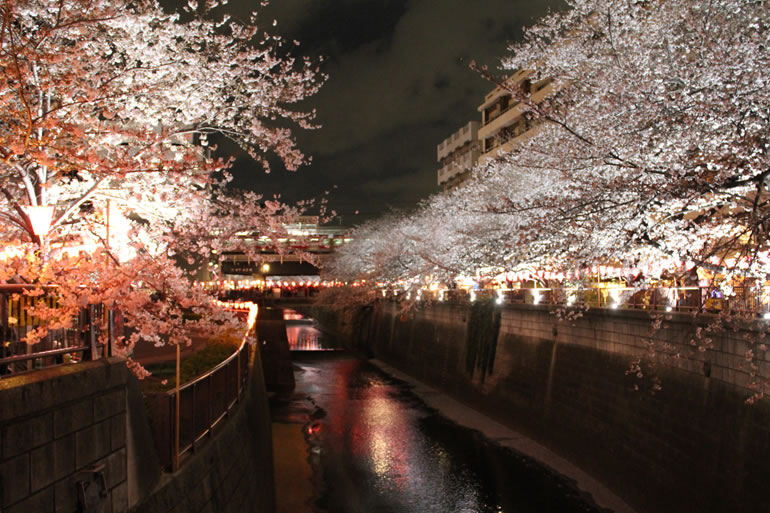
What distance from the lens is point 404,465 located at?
59.3 feet

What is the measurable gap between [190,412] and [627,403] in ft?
37.5

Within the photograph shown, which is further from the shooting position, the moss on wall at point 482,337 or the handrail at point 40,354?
the moss on wall at point 482,337

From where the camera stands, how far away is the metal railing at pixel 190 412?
6.65 metres

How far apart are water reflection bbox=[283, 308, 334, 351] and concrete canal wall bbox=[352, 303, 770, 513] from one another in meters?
22.5

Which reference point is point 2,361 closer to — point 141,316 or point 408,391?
point 141,316

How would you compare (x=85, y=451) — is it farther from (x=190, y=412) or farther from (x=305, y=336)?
(x=305, y=336)

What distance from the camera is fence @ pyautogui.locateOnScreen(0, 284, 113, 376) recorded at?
17.2ft

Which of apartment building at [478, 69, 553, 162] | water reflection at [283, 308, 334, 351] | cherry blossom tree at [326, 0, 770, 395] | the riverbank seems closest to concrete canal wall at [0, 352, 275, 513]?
cherry blossom tree at [326, 0, 770, 395]

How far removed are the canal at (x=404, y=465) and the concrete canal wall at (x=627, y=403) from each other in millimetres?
1451

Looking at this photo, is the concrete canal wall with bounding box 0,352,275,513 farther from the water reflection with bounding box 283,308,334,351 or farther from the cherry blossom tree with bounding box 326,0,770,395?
the water reflection with bounding box 283,308,334,351

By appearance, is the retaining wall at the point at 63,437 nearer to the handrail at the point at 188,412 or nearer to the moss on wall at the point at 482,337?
the handrail at the point at 188,412

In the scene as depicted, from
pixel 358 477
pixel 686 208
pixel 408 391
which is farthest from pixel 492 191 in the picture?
pixel 686 208

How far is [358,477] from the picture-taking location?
17.1 m

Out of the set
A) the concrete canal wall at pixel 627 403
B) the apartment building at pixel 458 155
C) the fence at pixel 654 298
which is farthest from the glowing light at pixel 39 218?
the apartment building at pixel 458 155
